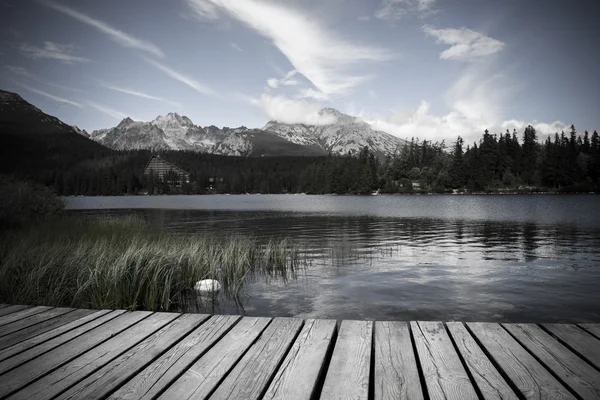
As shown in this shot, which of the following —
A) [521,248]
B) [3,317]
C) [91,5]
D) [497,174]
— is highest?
[91,5]

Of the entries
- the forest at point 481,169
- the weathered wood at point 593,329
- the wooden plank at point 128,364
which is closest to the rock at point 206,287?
the wooden plank at point 128,364

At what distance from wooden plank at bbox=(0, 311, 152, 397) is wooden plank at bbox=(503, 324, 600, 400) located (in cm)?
464

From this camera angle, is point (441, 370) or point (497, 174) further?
point (497, 174)

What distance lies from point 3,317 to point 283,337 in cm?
401

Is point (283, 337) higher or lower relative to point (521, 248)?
higher

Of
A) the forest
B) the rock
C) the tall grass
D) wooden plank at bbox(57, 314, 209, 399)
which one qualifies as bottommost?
the rock

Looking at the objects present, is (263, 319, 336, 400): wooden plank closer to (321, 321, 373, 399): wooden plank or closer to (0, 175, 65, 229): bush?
(321, 321, 373, 399): wooden plank

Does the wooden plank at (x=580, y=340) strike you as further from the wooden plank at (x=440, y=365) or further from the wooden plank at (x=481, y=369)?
the wooden plank at (x=440, y=365)

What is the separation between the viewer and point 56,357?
3572 millimetres

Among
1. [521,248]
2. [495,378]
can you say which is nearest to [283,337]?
[495,378]

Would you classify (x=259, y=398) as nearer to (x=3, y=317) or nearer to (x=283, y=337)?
(x=283, y=337)

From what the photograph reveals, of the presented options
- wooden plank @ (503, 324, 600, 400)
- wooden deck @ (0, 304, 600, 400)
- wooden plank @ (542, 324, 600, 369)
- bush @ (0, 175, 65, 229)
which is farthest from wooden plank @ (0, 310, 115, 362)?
bush @ (0, 175, 65, 229)

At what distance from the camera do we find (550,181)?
11925 cm

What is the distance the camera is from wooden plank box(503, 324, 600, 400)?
9.64ft
